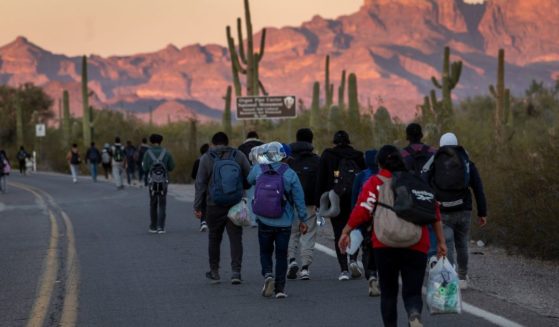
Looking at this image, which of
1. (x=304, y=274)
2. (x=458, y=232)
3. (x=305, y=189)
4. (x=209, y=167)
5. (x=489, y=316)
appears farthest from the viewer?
(x=305, y=189)

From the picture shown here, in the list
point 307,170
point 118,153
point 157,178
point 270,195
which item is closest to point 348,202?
point 307,170

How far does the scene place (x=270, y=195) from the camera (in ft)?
38.4

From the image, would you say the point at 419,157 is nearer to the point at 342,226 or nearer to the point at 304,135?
the point at 342,226

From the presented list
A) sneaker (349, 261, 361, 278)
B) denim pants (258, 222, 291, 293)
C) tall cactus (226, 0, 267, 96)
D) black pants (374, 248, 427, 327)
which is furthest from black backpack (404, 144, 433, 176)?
tall cactus (226, 0, 267, 96)

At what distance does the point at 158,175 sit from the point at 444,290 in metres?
11.9

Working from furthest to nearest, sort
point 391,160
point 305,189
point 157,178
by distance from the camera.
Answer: point 157,178, point 305,189, point 391,160

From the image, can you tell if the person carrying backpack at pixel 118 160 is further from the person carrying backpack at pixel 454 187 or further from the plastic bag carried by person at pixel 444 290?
the plastic bag carried by person at pixel 444 290

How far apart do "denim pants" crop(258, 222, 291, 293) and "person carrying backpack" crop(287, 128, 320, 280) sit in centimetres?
154

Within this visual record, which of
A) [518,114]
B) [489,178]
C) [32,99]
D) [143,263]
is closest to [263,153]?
[143,263]

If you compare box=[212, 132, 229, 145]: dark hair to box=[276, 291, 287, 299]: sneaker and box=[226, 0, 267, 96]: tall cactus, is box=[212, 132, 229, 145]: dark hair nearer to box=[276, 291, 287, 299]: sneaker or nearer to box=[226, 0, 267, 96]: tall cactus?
box=[276, 291, 287, 299]: sneaker

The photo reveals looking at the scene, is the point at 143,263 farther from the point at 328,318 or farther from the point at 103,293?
the point at 328,318

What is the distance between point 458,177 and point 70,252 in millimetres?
7595

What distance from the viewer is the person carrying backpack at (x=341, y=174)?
13.1 metres

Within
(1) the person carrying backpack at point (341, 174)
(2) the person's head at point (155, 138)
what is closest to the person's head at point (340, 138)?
(1) the person carrying backpack at point (341, 174)
